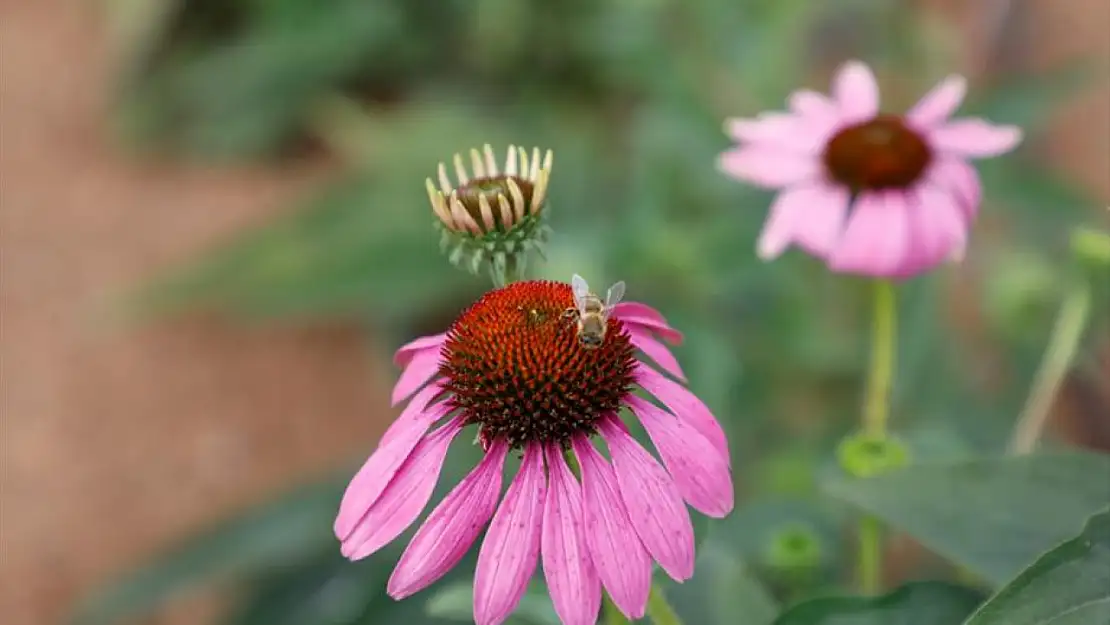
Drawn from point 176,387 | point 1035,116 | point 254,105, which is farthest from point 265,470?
point 1035,116

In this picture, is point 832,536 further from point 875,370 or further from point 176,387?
point 176,387

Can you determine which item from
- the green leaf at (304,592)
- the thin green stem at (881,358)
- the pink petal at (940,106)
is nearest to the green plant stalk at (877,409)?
the thin green stem at (881,358)

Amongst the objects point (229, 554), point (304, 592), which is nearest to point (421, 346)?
point (304, 592)

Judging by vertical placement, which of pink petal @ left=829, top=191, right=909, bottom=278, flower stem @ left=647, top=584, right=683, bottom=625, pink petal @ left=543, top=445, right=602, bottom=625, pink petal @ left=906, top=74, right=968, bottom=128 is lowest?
flower stem @ left=647, top=584, right=683, bottom=625

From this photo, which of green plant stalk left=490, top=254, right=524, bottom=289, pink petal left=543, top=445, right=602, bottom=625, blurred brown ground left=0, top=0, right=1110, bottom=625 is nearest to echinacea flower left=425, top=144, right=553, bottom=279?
green plant stalk left=490, top=254, right=524, bottom=289

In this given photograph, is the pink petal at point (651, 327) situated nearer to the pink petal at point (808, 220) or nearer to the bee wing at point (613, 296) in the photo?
the bee wing at point (613, 296)

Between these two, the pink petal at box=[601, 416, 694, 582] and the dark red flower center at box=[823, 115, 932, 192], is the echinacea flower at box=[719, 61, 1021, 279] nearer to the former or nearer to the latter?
the dark red flower center at box=[823, 115, 932, 192]

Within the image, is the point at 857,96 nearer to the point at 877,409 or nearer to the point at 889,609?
the point at 877,409
